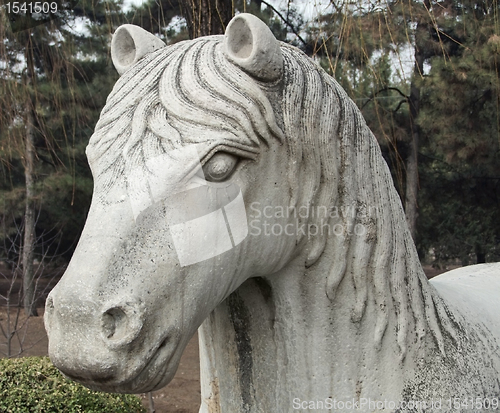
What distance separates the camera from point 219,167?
825 millimetres

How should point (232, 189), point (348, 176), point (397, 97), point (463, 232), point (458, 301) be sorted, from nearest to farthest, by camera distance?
point (232, 189) < point (348, 176) < point (458, 301) < point (397, 97) < point (463, 232)

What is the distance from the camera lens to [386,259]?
99cm

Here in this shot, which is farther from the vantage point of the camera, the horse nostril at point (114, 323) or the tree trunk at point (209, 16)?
the tree trunk at point (209, 16)

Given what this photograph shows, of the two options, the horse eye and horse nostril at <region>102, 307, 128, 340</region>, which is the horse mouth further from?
the horse eye

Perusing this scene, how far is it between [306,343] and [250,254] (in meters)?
0.23

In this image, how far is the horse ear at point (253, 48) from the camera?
2.80ft

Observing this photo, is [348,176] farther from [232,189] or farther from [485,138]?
[485,138]

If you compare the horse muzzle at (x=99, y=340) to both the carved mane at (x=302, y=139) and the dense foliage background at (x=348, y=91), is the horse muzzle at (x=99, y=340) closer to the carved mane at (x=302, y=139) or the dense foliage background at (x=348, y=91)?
the carved mane at (x=302, y=139)

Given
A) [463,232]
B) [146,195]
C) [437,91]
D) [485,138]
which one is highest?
[437,91]

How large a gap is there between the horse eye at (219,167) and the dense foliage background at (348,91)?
1215 millimetres

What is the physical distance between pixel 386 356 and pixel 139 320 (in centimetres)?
52

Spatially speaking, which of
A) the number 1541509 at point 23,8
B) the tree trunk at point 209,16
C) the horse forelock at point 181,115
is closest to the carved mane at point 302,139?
the horse forelock at point 181,115

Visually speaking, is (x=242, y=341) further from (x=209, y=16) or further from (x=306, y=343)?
(x=209, y=16)

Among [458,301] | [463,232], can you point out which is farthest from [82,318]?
[463,232]
